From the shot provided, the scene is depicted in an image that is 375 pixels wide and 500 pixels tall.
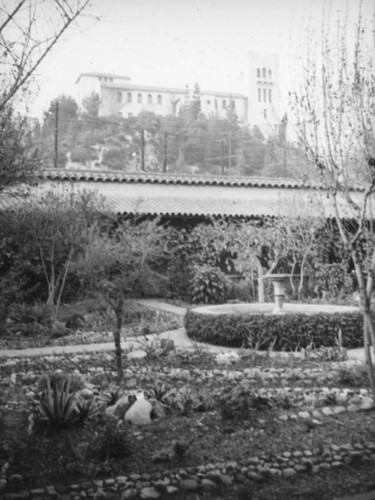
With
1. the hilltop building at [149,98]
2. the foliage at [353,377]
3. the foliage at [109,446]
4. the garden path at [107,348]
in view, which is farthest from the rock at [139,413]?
the hilltop building at [149,98]

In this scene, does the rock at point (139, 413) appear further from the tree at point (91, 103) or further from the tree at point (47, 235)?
the tree at point (91, 103)

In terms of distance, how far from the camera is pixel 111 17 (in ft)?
15.7

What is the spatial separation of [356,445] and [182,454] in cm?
124

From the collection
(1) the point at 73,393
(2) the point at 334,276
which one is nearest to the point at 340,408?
(1) the point at 73,393

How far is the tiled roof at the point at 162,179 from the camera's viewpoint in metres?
19.2

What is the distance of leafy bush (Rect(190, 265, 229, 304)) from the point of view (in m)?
15.7

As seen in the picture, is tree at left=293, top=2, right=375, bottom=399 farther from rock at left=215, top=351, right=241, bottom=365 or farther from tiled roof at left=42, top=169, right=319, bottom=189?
tiled roof at left=42, top=169, right=319, bottom=189

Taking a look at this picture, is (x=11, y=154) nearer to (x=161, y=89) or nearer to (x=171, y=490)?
(x=171, y=490)

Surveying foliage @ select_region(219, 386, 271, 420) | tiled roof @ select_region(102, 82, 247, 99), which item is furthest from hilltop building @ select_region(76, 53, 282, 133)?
foliage @ select_region(219, 386, 271, 420)

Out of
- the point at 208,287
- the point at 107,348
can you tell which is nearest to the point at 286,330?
the point at 107,348

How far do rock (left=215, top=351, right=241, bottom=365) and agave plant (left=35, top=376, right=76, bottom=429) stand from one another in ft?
10.9

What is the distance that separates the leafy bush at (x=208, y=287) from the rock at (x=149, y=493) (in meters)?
12.4

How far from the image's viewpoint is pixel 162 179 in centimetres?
2055

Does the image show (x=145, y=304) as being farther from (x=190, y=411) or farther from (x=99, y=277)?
(x=190, y=411)
